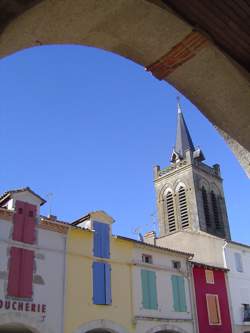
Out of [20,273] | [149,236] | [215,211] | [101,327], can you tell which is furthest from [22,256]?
[215,211]

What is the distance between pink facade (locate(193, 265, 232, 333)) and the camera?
1769 cm

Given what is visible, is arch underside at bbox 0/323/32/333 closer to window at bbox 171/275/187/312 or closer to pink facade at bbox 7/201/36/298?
pink facade at bbox 7/201/36/298

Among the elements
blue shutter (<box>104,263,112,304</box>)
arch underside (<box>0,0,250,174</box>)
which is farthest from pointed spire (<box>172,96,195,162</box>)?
arch underside (<box>0,0,250,174</box>)

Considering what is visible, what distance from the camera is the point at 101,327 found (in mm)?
14258

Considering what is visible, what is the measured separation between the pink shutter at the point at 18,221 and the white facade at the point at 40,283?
0.14m

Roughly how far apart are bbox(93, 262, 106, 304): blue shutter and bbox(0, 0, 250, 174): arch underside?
12770mm

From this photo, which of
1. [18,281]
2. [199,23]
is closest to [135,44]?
[199,23]

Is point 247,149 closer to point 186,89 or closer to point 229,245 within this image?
point 186,89

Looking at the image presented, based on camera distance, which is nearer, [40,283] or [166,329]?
[40,283]

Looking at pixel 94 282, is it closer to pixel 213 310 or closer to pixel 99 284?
pixel 99 284

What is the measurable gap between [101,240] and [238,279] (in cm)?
866

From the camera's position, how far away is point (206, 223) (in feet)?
107

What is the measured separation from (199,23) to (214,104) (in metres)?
0.52

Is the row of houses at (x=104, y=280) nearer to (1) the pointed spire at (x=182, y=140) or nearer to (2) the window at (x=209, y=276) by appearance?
(2) the window at (x=209, y=276)
